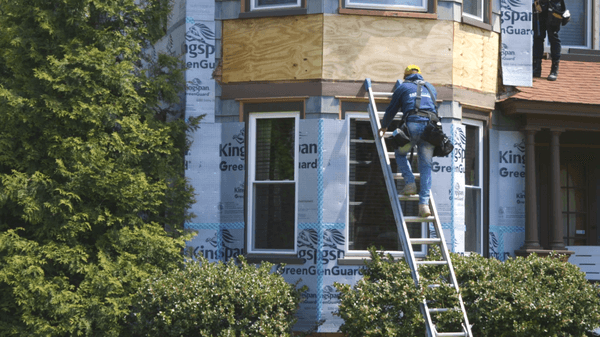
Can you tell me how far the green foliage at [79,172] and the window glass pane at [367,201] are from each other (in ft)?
7.54

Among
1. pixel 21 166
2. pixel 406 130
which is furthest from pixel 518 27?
pixel 21 166

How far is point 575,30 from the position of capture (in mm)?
13641

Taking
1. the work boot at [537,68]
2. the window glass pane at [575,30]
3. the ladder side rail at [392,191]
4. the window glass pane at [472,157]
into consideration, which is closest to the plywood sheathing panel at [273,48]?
the ladder side rail at [392,191]

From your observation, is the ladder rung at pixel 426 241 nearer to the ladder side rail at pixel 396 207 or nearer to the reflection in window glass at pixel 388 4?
the ladder side rail at pixel 396 207

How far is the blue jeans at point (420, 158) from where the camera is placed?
8.82 metres

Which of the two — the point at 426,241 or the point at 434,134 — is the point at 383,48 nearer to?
the point at 434,134

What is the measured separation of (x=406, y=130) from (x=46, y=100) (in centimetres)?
452

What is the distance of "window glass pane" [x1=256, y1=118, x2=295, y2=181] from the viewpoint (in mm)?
10312

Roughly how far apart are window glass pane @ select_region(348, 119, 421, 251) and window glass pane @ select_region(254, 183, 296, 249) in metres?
0.84

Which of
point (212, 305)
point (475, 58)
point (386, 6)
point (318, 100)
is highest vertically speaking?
point (386, 6)

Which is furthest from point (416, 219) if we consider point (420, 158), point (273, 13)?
point (273, 13)

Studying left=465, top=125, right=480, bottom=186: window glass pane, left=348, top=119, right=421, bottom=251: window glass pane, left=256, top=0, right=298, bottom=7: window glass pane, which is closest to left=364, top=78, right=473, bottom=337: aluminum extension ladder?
left=348, top=119, right=421, bottom=251: window glass pane

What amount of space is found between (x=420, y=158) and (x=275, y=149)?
90.1 inches

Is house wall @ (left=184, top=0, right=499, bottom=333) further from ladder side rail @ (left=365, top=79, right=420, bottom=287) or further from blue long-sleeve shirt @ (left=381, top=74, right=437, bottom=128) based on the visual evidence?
blue long-sleeve shirt @ (left=381, top=74, right=437, bottom=128)
